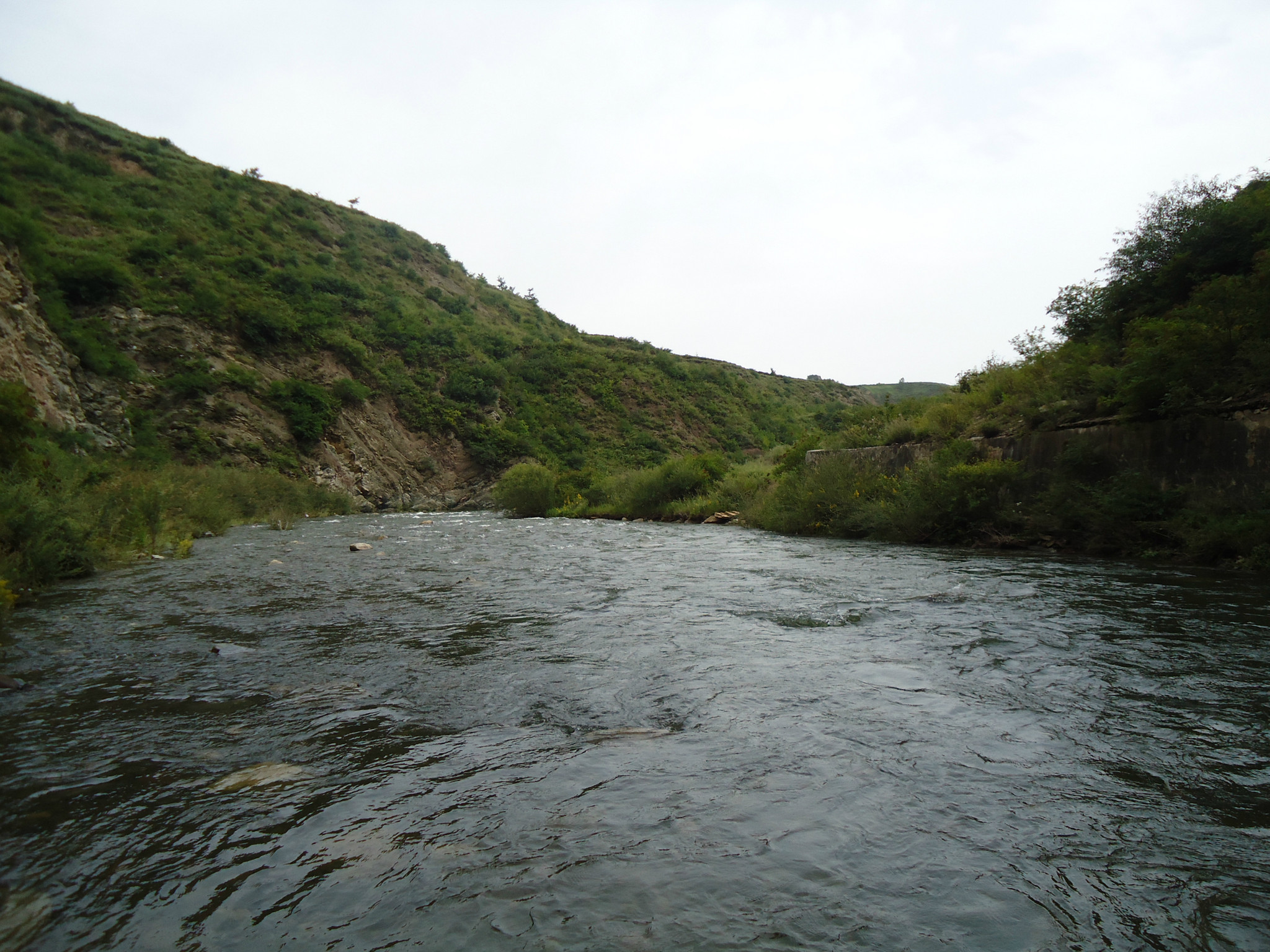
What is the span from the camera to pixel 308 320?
34.3 metres

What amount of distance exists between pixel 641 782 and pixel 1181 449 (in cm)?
931

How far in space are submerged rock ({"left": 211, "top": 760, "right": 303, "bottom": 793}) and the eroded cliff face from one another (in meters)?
18.5

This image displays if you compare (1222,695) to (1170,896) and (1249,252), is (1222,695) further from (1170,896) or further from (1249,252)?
(1249,252)

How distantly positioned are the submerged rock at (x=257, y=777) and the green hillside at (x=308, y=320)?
81.4 feet

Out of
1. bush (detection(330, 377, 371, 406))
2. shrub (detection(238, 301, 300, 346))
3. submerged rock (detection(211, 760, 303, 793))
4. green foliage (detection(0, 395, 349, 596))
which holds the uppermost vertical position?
shrub (detection(238, 301, 300, 346))

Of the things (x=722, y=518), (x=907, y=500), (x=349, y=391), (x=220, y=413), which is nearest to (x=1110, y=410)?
(x=907, y=500)

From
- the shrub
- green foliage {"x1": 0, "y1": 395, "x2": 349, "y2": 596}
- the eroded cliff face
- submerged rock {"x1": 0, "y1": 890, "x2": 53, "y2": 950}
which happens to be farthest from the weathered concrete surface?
the shrub

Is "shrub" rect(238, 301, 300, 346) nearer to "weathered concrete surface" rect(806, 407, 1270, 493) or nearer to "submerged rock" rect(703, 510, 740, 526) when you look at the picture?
"submerged rock" rect(703, 510, 740, 526)

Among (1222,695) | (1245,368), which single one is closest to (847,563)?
(1245,368)

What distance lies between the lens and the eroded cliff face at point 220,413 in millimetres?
18750

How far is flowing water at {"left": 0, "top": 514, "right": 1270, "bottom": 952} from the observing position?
1.72 meters

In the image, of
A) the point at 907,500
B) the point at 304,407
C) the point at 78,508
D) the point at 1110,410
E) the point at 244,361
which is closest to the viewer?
the point at 78,508

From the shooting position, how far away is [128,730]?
2.96m

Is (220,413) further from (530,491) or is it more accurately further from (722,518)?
(722,518)
